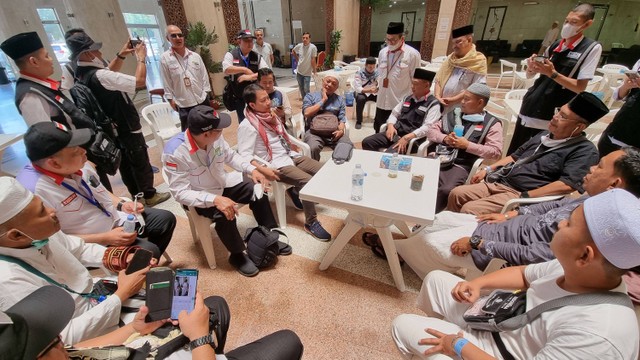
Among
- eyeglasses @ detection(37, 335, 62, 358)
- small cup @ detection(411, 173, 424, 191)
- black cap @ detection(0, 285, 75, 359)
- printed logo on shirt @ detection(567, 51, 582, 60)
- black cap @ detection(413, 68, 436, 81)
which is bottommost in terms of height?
small cup @ detection(411, 173, 424, 191)

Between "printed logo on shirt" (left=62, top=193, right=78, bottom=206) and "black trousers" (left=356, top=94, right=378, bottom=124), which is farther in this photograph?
"black trousers" (left=356, top=94, right=378, bottom=124)

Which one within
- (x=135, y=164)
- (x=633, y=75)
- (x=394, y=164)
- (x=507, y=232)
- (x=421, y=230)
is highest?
(x=633, y=75)

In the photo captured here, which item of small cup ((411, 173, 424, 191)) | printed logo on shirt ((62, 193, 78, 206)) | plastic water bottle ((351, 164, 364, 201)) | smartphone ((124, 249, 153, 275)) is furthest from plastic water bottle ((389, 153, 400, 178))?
printed logo on shirt ((62, 193, 78, 206))

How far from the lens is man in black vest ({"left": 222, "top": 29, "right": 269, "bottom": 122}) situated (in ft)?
11.4

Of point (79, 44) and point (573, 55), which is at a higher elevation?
point (79, 44)

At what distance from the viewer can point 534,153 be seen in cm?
198

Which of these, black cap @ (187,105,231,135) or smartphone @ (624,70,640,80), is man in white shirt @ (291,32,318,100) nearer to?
black cap @ (187,105,231,135)

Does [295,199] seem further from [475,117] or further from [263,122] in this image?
[475,117]

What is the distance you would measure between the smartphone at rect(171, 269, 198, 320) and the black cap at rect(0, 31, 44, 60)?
1.95 m

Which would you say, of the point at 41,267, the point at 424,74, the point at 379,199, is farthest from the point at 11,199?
the point at 424,74

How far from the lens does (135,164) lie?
2730 mm

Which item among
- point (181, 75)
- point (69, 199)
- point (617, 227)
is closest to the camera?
point (617, 227)

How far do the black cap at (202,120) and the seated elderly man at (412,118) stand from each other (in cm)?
187

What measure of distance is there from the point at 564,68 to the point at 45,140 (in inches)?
143
